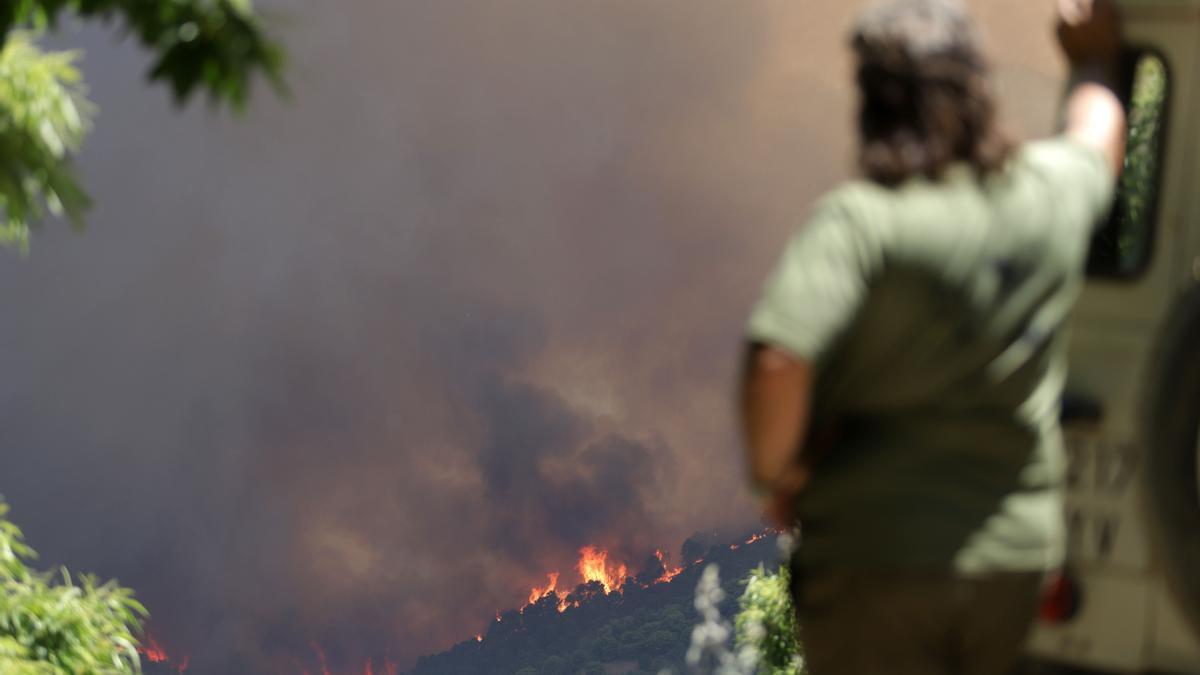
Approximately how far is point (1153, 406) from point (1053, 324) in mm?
1087

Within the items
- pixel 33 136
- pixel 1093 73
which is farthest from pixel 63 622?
pixel 1093 73

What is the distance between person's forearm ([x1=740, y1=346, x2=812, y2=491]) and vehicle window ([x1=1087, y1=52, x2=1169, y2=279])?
1.69m

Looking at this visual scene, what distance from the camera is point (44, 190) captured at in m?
4.85

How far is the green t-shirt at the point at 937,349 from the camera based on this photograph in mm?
1818

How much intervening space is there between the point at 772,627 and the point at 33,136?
17.7 feet

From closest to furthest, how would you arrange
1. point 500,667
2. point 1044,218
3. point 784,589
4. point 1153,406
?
point 1044,218 < point 1153,406 < point 784,589 < point 500,667

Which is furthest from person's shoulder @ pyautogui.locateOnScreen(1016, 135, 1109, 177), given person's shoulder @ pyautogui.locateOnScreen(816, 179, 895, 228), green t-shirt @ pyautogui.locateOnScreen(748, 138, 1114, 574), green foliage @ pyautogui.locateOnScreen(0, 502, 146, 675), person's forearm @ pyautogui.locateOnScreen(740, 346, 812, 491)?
green foliage @ pyautogui.locateOnScreen(0, 502, 146, 675)

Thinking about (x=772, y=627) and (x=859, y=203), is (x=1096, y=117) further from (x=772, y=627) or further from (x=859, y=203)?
(x=772, y=627)

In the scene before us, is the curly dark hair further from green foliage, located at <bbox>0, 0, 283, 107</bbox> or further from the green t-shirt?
green foliage, located at <bbox>0, 0, 283, 107</bbox>

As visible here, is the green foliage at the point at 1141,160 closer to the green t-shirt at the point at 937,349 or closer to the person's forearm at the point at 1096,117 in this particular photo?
the person's forearm at the point at 1096,117

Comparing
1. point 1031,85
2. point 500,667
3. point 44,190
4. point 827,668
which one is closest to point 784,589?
point 44,190

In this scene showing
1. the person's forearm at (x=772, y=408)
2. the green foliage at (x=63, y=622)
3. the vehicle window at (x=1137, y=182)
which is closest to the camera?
the person's forearm at (x=772, y=408)

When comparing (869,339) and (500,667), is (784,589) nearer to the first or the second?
(869,339)

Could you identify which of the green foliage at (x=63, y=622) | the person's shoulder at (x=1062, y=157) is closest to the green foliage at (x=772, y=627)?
the green foliage at (x=63, y=622)
